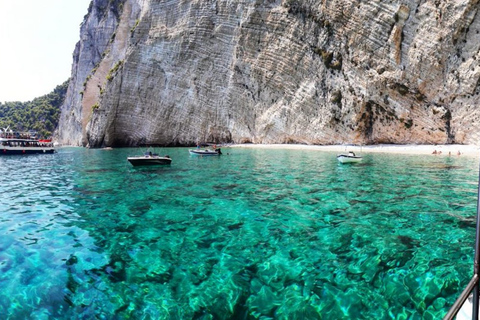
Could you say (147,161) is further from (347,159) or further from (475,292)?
(475,292)

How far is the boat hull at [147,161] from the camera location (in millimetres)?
24716

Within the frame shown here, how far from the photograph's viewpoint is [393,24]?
134 ft

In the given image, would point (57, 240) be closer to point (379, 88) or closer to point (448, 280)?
point (448, 280)

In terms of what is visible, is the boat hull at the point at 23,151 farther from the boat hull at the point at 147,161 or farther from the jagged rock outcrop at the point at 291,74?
the boat hull at the point at 147,161

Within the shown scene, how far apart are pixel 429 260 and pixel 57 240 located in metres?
8.85

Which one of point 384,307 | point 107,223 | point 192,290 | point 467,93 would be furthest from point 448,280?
point 467,93

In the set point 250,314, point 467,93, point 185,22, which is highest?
point 185,22

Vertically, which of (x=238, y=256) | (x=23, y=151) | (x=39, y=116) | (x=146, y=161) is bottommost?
(x=238, y=256)

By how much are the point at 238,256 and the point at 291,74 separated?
4803 cm

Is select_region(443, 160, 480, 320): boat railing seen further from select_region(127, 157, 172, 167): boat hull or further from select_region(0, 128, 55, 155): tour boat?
select_region(0, 128, 55, 155): tour boat

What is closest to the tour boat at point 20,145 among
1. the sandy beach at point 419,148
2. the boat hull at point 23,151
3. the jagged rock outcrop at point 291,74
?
the boat hull at point 23,151

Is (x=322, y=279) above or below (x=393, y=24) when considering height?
below

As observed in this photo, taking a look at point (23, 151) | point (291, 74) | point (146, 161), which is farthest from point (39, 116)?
point (146, 161)

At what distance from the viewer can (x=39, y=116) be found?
418 ft
